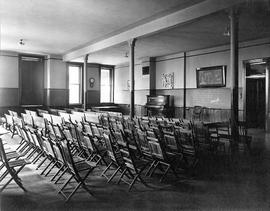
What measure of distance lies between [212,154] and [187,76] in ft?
29.5

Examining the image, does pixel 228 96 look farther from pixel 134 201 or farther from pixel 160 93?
pixel 134 201

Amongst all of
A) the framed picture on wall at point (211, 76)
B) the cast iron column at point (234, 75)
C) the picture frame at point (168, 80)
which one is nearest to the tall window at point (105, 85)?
the picture frame at point (168, 80)

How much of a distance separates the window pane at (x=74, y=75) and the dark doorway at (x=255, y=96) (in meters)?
10.9

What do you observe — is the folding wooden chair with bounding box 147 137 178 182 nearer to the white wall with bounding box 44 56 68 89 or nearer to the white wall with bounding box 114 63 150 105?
the white wall with bounding box 114 63 150 105

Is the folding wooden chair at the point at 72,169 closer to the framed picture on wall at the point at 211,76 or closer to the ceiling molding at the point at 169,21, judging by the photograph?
the ceiling molding at the point at 169,21

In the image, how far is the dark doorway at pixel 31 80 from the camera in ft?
55.0

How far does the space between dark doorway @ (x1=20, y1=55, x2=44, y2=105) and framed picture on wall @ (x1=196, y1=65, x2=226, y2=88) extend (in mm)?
9304

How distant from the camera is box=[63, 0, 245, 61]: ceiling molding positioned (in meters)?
7.03

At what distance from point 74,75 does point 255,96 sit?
447 inches

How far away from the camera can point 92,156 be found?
5.91 metres

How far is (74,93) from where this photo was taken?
19.0m

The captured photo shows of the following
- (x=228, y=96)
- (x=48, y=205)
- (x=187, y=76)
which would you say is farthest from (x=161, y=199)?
(x=187, y=76)

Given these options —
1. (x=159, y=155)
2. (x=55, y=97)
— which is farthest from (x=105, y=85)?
(x=159, y=155)

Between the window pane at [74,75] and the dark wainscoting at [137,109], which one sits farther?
the window pane at [74,75]
